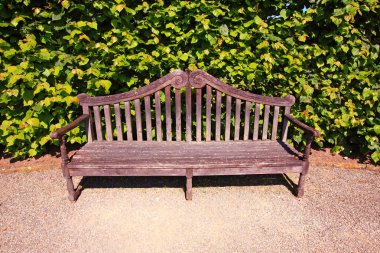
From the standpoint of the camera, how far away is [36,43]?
3834 millimetres

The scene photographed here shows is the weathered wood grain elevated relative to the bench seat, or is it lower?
elevated

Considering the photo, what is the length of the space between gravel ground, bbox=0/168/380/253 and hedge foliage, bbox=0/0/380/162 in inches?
38.4

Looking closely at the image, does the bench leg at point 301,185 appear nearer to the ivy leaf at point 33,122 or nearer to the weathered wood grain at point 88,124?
the weathered wood grain at point 88,124

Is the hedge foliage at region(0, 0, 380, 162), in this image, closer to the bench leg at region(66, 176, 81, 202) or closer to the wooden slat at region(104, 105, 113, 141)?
the wooden slat at region(104, 105, 113, 141)

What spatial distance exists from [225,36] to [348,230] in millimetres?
2875

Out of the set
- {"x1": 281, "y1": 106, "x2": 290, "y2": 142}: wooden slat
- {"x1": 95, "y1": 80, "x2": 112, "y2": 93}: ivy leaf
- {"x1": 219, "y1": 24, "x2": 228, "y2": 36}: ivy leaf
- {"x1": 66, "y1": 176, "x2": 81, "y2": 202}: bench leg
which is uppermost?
{"x1": 219, "y1": 24, "x2": 228, "y2": 36}: ivy leaf

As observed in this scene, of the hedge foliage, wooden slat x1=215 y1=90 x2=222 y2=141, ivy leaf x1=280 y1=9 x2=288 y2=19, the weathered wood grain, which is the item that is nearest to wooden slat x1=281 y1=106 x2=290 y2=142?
the hedge foliage

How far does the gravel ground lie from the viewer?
291cm

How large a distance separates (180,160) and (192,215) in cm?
67

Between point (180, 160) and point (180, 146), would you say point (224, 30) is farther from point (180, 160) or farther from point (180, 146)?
point (180, 160)

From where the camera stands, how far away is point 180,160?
3.48m

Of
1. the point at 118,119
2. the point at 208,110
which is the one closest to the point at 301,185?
the point at 208,110

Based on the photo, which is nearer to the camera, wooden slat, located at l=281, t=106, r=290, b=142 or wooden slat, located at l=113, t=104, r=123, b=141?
wooden slat, located at l=113, t=104, r=123, b=141

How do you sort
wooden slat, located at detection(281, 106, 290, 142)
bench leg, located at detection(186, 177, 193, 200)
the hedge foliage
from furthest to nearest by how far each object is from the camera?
wooden slat, located at detection(281, 106, 290, 142) → the hedge foliage → bench leg, located at detection(186, 177, 193, 200)
